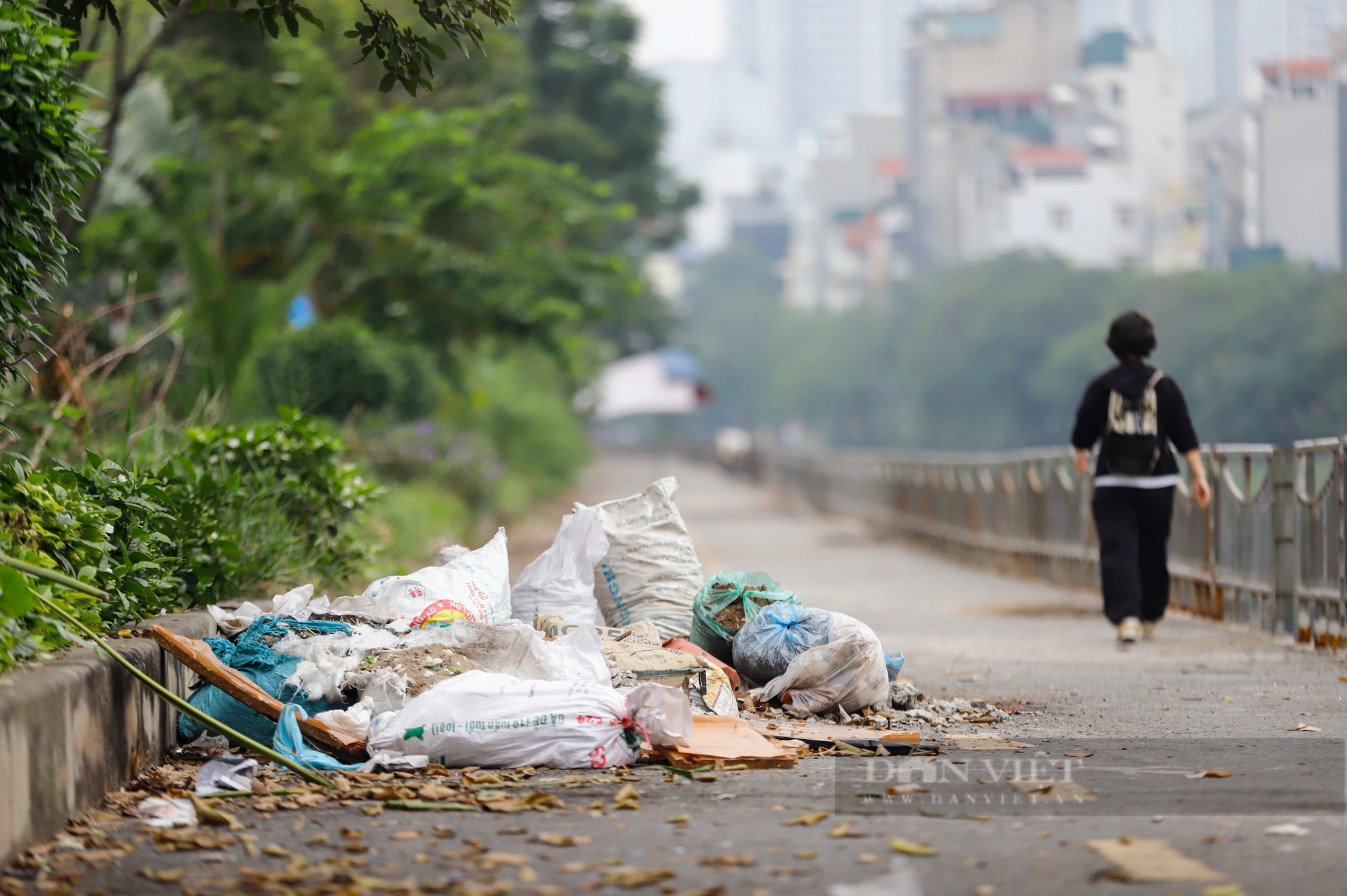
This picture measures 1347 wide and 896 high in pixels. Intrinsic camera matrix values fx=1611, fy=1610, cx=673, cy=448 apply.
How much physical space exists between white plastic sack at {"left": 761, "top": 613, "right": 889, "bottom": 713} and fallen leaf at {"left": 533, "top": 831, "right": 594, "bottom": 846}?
6.86 ft

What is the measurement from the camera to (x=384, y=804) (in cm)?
459

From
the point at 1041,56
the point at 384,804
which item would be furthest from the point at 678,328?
the point at 1041,56

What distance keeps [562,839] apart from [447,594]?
7.78 ft

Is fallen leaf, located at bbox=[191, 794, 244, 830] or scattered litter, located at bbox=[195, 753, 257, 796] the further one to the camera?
scattered litter, located at bbox=[195, 753, 257, 796]

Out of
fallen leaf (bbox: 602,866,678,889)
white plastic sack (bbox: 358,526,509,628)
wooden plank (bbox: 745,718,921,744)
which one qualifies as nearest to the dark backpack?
wooden plank (bbox: 745,718,921,744)

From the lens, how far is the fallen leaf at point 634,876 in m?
3.74

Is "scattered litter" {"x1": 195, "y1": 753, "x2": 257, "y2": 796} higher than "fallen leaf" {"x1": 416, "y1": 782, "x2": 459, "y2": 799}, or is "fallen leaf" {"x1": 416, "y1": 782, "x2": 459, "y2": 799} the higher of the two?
"scattered litter" {"x1": 195, "y1": 753, "x2": 257, "y2": 796}

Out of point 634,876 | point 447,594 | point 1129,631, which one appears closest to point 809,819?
point 634,876

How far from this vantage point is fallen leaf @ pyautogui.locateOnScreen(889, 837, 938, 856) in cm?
397

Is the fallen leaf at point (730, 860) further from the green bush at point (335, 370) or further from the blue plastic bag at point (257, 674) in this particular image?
the green bush at point (335, 370)

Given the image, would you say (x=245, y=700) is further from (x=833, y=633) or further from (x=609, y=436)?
(x=609, y=436)

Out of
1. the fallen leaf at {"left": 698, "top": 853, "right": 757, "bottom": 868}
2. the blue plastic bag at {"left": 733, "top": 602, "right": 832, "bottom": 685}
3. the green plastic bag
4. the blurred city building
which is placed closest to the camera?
the fallen leaf at {"left": 698, "top": 853, "right": 757, "bottom": 868}

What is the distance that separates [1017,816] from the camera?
439 cm

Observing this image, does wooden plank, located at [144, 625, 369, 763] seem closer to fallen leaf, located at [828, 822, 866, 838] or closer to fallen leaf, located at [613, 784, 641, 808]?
fallen leaf, located at [613, 784, 641, 808]
